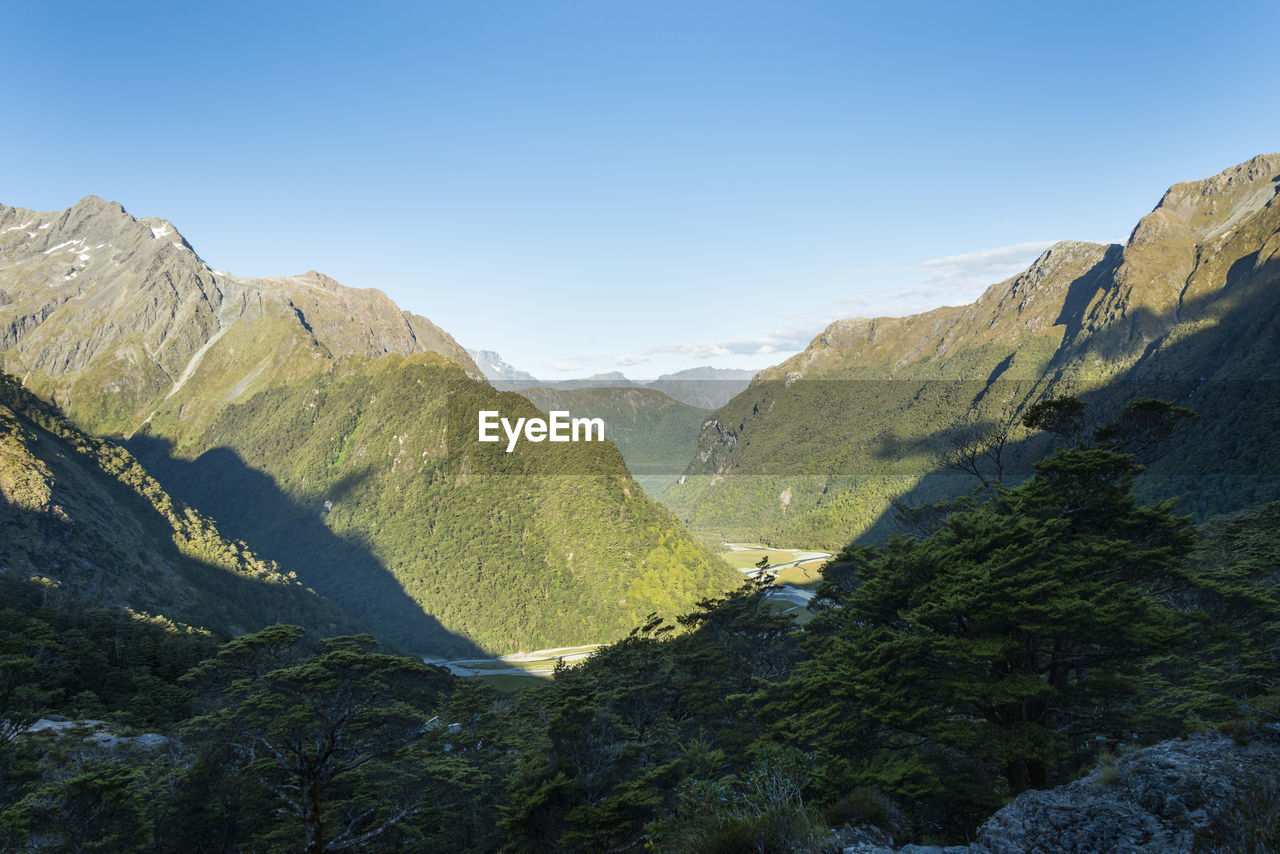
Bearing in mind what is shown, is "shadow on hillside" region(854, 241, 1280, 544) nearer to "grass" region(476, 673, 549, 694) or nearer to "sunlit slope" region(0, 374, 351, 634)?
"grass" region(476, 673, 549, 694)

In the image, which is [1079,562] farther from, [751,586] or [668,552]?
[668,552]

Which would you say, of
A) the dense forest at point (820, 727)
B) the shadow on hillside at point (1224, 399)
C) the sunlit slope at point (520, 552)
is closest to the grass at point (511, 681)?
the sunlit slope at point (520, 552)

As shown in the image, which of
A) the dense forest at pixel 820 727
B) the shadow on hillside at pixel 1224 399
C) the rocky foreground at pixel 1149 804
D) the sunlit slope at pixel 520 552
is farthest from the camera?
the sunlit slope at pixel 520 552

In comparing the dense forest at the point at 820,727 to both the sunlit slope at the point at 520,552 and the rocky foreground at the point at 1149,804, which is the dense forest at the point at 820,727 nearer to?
the rocky foreground at the point at 1149,804

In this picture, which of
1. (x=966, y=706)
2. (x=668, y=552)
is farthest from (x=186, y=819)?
(x=668, y=552)

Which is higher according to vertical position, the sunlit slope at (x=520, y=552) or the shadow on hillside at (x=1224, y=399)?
the shadow on hillside at (x=1224, y=399)

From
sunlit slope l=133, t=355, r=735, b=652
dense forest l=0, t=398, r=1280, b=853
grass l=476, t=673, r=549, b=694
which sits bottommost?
grass l=476, t=673, r=549, b=694

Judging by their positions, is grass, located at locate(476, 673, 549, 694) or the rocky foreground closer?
the rocky foreground

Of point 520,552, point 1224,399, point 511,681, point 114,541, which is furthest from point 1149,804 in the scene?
point 1224,399

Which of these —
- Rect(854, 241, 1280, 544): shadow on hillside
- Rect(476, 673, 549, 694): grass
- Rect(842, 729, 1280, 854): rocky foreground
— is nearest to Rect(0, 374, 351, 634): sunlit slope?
Rect(476, 673, 549, 694): grass
